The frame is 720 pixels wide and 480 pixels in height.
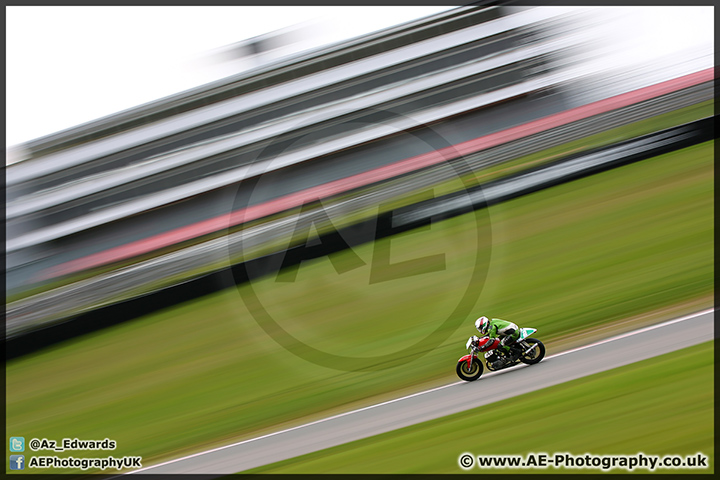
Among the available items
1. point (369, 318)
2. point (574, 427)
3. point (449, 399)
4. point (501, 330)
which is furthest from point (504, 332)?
point (369, 318)

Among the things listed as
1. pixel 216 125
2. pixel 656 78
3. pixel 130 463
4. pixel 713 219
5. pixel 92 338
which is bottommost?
pixel 130 463

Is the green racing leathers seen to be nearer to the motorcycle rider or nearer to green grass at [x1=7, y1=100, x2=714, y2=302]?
the motorcycle rider

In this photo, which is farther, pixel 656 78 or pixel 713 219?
pixel 656 78

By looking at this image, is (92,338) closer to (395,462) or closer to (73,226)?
(73,226)

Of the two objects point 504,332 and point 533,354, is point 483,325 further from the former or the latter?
point 533,354

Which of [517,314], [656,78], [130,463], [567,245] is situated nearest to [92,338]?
[130,463]

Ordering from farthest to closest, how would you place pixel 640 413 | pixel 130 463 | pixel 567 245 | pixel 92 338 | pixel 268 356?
1. pixel 92 338
2. pixel 567 245
3. pixel 268 356
4. pixel 130 463
5. pixel 640 413

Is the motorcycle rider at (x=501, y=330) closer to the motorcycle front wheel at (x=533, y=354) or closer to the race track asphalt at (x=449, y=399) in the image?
the motorcycle front wheel at (x=533, y=354)

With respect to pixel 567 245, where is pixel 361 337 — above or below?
below

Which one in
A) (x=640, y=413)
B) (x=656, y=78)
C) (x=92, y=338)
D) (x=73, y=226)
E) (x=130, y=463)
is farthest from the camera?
(x=73, y=226)
